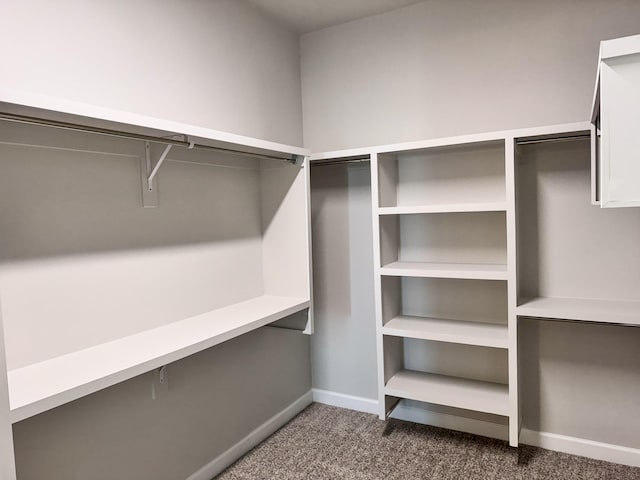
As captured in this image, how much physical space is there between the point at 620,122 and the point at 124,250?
1.82 meters

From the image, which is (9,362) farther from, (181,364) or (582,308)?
(582,308)

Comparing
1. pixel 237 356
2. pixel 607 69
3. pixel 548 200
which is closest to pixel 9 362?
pixel 237 356

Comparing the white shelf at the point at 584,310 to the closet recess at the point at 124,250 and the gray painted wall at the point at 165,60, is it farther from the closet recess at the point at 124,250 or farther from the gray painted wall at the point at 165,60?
the gray painted wall at the point at 165,60

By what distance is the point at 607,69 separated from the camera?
4.11 feet

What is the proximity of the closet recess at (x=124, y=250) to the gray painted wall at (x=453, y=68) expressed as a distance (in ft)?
2.20

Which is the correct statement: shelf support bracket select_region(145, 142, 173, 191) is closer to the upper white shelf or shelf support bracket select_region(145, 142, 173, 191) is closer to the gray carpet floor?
the upper white shelf

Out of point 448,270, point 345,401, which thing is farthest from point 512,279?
point 345,401

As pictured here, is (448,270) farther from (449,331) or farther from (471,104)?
(471,104)

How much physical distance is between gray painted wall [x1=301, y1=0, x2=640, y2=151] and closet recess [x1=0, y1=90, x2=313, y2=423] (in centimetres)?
67

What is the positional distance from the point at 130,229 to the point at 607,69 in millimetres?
1798

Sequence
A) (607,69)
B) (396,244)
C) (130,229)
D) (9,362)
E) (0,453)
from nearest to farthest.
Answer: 1. (0,453)
2. (607,69)
3. (9,362)
4. (130,229)
5. (396,244)

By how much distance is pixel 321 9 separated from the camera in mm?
2617

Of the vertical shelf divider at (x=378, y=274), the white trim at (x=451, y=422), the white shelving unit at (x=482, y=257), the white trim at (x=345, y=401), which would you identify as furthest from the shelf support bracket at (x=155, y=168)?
the white trim at (x=451, y=422)

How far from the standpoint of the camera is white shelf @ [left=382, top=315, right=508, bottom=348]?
7.23 ft
